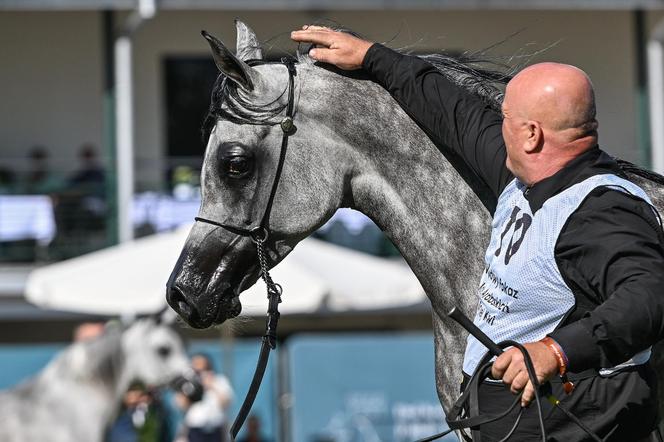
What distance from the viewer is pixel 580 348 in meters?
2.24

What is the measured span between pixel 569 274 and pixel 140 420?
750cm

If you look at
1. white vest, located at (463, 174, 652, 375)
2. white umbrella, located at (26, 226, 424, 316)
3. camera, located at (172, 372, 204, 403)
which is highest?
white vest, located at (463, 174, 652, 375)

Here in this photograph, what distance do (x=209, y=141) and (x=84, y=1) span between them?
37.6 ft

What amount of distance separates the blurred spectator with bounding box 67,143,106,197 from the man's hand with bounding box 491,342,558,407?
1206 cm

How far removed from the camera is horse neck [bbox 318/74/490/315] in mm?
2957

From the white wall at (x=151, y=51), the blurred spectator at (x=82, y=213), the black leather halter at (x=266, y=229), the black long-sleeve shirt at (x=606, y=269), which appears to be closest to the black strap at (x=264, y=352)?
the black leather halter at (x=266, y=229)

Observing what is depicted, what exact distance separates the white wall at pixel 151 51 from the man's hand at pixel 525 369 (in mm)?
13362

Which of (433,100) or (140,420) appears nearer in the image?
(433,100)

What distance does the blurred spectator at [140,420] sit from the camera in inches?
360

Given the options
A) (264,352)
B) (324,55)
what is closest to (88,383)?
(264,352)

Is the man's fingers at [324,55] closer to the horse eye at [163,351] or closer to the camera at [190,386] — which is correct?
the camera at [190,386]

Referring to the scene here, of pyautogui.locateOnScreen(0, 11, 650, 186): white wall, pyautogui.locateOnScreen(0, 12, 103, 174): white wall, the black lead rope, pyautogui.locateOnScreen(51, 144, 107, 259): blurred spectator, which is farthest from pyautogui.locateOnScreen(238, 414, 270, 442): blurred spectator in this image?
pyautogui.locateOnScreen(0, 12, 103, 174): white wall

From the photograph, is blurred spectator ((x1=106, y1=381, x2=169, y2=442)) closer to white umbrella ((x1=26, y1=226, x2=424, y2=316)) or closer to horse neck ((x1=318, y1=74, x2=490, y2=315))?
white umbrella ((x1=26, y1=226, x2=424, y2=316))

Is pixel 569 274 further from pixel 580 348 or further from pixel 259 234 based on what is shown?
pixel 259 234
